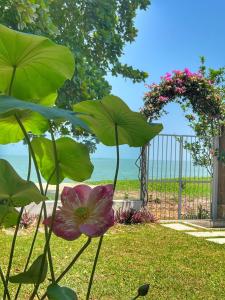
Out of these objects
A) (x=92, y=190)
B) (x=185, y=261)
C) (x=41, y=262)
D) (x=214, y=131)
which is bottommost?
(x=185, y=261)

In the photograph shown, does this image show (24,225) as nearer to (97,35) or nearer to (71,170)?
(97,35)

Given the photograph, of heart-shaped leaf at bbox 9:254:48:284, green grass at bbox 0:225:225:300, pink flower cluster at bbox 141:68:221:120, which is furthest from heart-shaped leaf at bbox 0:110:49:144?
pink flower cluster at bbox 141:68:221:120

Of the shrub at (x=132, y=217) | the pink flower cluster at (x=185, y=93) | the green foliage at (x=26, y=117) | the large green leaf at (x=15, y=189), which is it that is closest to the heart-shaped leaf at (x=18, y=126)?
the green foliage at (x=26, y=117)

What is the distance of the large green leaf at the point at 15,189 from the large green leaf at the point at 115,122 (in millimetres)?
136

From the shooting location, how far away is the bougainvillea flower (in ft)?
1.95

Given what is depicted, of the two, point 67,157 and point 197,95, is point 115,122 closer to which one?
point 67,157

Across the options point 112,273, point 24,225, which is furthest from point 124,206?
point 112,273

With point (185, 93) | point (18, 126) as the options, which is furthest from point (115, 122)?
point (185, 93)

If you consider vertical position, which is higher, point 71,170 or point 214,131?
point 214,131

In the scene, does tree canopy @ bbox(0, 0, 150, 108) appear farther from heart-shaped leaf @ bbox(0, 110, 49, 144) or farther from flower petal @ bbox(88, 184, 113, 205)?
flower petal @ bbox(88, 184, 113, 205)

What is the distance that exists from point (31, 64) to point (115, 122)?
0.18m

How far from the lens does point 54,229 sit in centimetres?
63

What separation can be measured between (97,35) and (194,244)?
215 inches

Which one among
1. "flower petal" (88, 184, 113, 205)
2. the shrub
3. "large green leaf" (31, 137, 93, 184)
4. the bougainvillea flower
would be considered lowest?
the shrub
